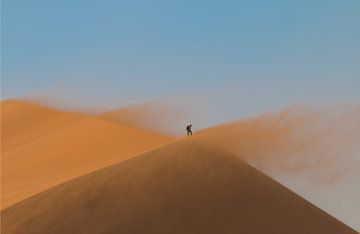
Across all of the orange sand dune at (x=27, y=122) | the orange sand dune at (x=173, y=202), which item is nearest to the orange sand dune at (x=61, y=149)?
the orange sand dune at (x=27, y=122)

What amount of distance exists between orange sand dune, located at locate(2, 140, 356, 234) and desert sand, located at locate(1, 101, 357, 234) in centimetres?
3

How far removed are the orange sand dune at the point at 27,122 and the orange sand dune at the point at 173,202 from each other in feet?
67.8

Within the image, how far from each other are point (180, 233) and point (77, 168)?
978 cm

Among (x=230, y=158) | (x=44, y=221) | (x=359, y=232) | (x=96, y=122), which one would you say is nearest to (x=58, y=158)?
(x=96, y=122)

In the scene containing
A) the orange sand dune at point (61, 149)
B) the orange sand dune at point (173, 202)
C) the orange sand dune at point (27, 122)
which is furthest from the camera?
the orange sand dune at point (27, 122)

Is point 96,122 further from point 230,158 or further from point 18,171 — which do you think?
point 230,158

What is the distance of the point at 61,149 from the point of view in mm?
31344

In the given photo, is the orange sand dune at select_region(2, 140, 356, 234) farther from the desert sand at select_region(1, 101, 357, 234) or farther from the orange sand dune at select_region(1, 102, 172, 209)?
the orange sand dune at select_region(1, 102, 172, 209)

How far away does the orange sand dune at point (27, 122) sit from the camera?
4078cm

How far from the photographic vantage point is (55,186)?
59.2 feet

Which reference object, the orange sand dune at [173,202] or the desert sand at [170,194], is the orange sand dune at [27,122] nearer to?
the desert sand at [170,194]

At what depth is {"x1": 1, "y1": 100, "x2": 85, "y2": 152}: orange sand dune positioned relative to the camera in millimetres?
40784

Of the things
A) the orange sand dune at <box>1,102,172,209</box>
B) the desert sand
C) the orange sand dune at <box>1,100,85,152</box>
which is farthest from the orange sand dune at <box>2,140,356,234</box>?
the orange sand dune at <box>1,100,85,152</box>

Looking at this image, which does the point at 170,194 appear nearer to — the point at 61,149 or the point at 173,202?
the point at 173,202
